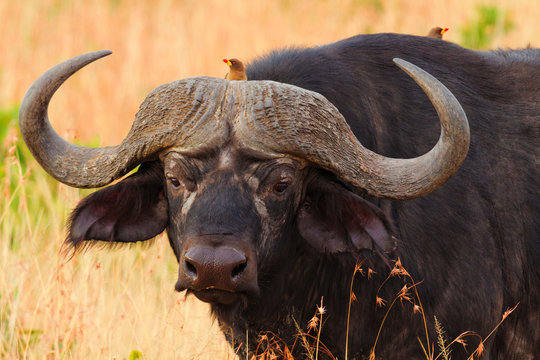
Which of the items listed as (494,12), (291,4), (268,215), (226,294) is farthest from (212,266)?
(291,4)

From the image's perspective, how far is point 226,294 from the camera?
3.34 metres

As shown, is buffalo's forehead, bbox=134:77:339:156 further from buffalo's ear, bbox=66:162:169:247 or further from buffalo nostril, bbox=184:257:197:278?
buffalo nostril, bbox=184:257:197:278

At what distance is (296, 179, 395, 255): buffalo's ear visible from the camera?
3613mm

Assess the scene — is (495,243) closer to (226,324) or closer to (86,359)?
(226,324)

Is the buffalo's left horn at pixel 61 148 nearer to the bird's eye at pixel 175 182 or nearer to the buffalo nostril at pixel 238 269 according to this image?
the bird's eye at pixel 175 182

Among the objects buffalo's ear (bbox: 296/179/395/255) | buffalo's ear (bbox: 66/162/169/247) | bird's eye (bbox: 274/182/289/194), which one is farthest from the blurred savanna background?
bird's eye (bbox: 274/182/289/194)

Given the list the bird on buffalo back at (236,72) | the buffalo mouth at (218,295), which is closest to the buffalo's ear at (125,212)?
the bird on buffalo back at (236,72)

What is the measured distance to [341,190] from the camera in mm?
3701

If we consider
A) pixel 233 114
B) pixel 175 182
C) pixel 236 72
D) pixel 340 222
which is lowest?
pixel 340 222

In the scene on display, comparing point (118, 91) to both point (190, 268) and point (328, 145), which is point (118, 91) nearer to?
point (328, 145)

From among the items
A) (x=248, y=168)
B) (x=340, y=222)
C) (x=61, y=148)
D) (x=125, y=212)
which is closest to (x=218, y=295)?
(x=248, y=168)

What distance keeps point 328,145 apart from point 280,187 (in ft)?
0.90

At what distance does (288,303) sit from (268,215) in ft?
1.94

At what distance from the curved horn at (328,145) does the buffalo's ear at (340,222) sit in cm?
14
